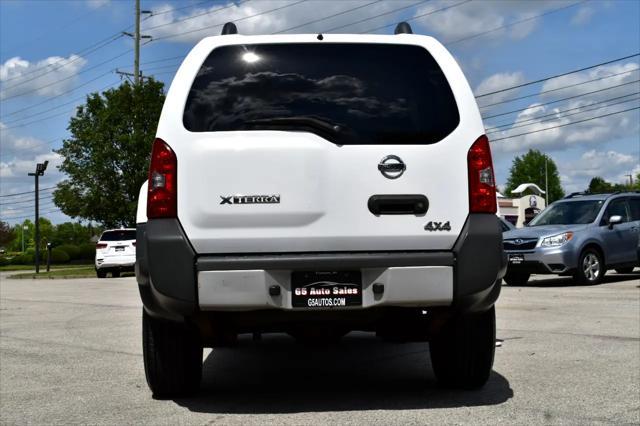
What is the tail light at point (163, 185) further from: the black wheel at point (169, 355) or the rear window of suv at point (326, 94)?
the black wheel at point (169, 355)

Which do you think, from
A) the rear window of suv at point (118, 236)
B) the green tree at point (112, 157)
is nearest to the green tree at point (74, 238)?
the green tree at point (112, 157)

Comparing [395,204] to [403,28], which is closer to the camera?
[395,204]

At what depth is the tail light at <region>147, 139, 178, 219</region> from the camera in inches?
162

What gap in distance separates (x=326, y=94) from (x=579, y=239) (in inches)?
430

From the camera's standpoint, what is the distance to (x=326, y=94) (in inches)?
168

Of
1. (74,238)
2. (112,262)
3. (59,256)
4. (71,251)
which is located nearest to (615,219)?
(112,262)

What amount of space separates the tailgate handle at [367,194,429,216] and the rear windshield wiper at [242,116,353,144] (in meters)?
0.37

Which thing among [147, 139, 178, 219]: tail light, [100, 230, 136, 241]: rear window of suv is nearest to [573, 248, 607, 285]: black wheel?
[147, 139, 178, 219]: tail light

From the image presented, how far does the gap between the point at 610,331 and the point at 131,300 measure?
28.6ft

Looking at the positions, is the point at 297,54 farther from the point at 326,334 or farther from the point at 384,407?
the point at 384,407

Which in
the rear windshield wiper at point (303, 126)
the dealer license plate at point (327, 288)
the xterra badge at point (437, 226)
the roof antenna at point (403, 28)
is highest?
the roof antenna at point (403, 28)

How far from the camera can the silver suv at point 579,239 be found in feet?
46.0

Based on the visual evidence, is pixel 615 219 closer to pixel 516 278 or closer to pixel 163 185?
pixel 516 278

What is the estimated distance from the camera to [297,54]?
14.4ft
